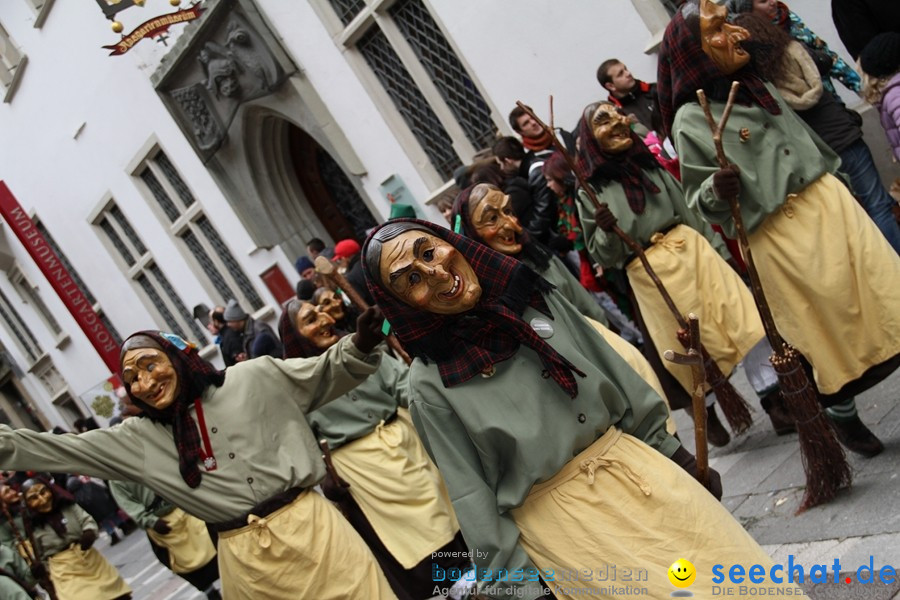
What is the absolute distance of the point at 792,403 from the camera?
166 inches

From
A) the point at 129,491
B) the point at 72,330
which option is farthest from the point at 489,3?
the point at 72,330

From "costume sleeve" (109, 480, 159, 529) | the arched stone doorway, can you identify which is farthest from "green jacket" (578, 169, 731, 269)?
the arched stone doorway

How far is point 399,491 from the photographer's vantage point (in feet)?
18.2

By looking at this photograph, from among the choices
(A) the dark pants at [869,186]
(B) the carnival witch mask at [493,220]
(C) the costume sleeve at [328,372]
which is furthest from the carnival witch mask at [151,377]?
(A) the dark pants at [869,186]

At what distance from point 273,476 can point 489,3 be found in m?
6.46

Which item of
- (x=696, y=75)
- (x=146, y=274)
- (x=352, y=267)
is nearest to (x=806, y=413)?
(x=696, y=75)

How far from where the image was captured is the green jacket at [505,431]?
9.47 feet

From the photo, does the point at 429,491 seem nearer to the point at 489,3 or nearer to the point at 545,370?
the point at 545,370

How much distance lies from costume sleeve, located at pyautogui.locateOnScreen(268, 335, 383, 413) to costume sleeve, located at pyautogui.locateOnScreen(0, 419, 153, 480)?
669 millimetres

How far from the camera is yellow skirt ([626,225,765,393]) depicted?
5379 millimetres

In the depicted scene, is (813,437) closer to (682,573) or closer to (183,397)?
(682,573)

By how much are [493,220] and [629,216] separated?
1.07 meters

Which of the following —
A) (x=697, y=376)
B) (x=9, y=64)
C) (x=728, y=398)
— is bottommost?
(x=728, y=398)

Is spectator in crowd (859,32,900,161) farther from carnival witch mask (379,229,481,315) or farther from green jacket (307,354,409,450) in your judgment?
carnival witch mask (379,229,481,315)
